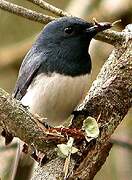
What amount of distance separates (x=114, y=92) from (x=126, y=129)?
1737mm

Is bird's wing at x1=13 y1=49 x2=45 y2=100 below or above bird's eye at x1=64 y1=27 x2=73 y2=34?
below

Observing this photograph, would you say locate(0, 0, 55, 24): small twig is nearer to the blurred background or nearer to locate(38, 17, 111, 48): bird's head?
locate(38, 17, 111, 48): bird's head

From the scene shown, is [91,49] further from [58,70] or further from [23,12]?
[23,12]

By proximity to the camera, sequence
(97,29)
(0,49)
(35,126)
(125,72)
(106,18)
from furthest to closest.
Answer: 1. (0,49)
2. (106,18)
3. (97,29)
4. (125,72)
5. (35,126)

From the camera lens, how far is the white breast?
147 inches

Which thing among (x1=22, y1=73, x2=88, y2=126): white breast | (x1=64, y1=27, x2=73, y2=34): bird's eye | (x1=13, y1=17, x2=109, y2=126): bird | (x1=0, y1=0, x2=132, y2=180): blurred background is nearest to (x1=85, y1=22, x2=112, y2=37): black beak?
(x1=13, y1=17, x2=109, y2=126): bird

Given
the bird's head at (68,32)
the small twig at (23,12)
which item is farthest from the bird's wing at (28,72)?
the small twig at (23,12)

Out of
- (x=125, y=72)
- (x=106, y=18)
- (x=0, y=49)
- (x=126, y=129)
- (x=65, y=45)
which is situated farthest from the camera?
(x=0, y=49)

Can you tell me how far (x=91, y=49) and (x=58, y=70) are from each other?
3.45 ft

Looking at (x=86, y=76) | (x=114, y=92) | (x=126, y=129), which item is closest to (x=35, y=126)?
(x=114, y=92)

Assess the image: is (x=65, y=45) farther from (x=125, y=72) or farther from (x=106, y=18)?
(x=106, y=18)

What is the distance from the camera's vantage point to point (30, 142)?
2969mm

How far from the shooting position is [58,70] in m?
3.81

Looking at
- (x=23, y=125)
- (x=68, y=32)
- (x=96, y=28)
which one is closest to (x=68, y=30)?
(x=68, y=32)
